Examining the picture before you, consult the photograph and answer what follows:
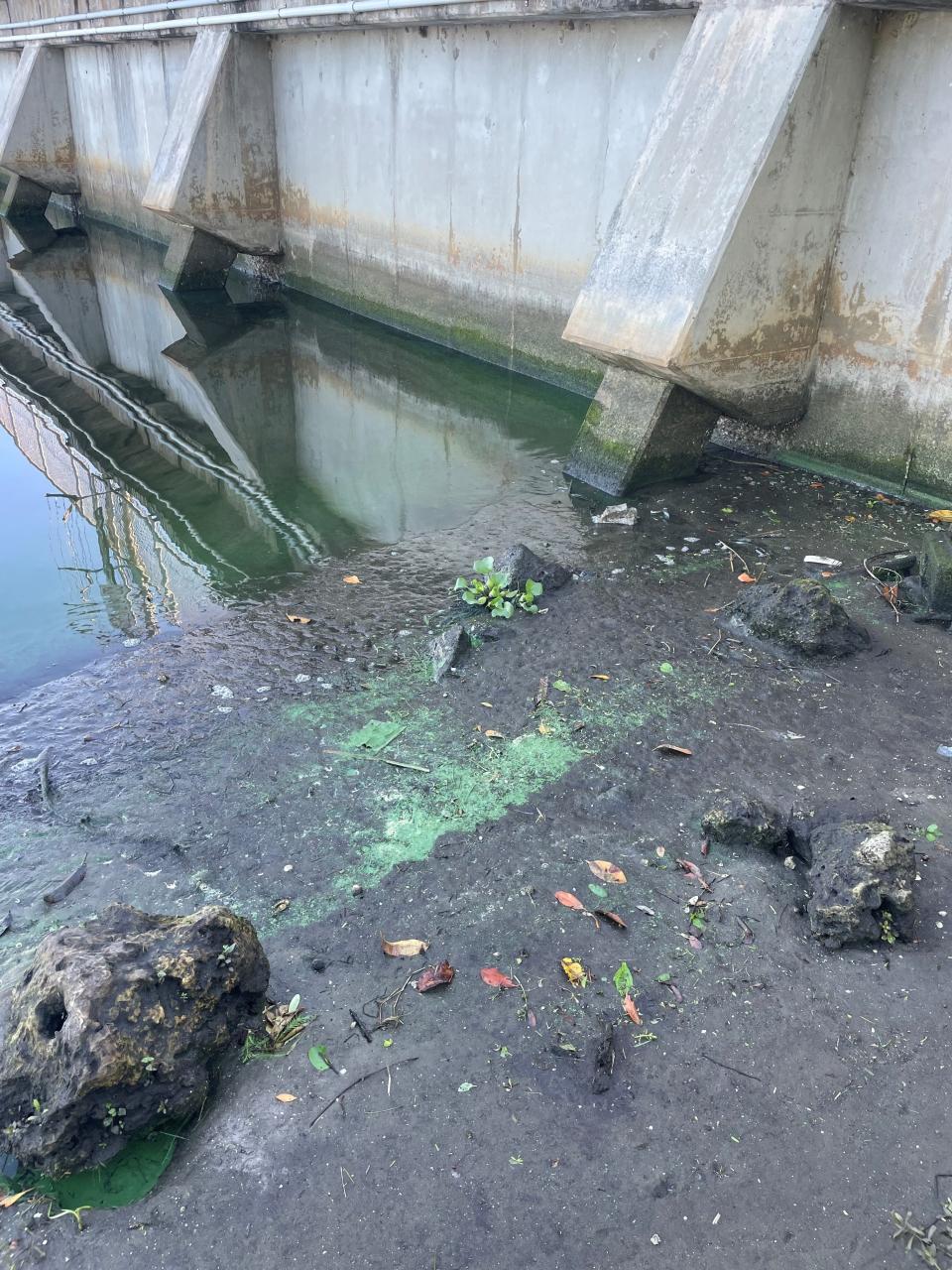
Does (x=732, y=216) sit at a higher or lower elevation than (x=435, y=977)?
higher

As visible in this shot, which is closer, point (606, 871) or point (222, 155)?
point (606, 871)

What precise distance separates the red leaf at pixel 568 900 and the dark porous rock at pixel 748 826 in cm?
55

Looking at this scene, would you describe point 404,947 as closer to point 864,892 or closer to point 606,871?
point 606,871

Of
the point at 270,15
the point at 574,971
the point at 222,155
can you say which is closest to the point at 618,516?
the point at 574,971

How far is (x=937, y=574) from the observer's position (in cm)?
457

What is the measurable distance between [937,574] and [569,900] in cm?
271

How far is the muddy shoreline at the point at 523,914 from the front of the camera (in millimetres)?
2209

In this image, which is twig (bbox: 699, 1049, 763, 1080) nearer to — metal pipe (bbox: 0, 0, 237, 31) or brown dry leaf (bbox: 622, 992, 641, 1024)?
brown dry leaf (bbox: 622, 992, 641, 1024)

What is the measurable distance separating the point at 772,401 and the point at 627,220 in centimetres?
149

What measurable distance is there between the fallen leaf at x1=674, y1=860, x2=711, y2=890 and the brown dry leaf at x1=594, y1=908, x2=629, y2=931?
316 millimetres

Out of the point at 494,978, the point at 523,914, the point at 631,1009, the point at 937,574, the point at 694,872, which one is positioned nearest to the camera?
the point at 631,1009

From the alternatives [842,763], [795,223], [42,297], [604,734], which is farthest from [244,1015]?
[42,297]

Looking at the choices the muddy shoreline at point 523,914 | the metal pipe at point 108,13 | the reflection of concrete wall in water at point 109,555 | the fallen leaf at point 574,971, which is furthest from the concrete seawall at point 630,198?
the fallen leaf at point 574,971

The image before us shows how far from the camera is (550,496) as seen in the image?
636 centimetres
